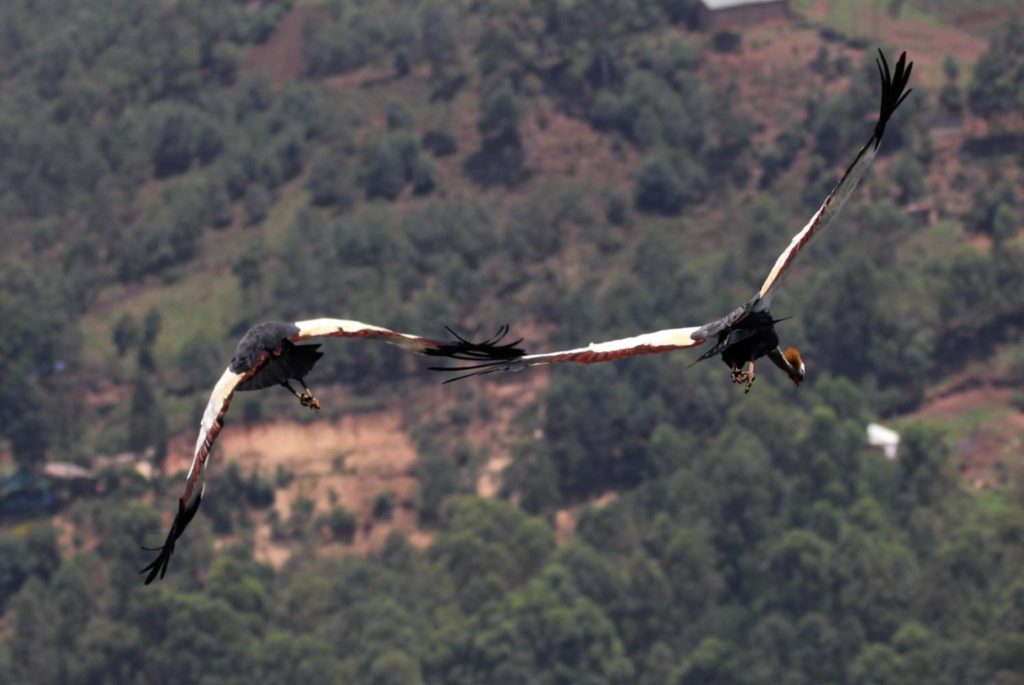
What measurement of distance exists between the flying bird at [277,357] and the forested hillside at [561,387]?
109971 millimetres

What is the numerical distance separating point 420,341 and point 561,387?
13201 cm

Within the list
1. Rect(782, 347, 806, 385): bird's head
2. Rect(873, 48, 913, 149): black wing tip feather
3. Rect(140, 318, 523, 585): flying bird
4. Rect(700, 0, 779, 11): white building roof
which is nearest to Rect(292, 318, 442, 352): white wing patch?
Rect(140, 318, 523, 585): flying bird

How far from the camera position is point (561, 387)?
160625 mm

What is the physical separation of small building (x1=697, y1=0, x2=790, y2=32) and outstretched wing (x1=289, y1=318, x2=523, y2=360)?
552 ft

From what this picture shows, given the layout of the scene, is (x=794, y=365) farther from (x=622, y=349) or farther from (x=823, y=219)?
(x=622, y=349)

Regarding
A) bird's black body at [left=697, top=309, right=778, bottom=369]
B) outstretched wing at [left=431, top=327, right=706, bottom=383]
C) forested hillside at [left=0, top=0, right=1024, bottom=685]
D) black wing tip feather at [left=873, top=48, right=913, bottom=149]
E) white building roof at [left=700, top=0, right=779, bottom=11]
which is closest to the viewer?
outstretched wing at [left=431, top=327, right=706, bottom=383]

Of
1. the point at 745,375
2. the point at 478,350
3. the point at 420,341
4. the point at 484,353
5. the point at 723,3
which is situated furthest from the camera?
the point at 723,3

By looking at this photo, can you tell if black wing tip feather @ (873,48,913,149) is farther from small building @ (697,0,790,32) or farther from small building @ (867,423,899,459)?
small building @ (697,0,790,32)

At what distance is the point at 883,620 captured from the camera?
146 m

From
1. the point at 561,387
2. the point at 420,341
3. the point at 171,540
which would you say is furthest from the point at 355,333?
the point at 561,387

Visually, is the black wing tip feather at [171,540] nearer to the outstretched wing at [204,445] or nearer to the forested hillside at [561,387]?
the outstretched wing at [204,445]

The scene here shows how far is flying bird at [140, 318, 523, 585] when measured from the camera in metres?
28.1

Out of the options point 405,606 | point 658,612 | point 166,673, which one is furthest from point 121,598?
point 658,612

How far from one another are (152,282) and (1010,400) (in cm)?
5942
